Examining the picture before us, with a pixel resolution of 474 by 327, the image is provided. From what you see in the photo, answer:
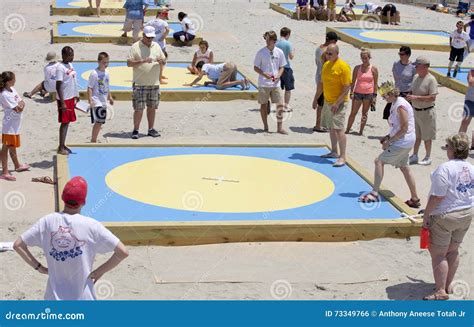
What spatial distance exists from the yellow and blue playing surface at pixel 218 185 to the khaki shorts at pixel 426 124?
1549 millimetres

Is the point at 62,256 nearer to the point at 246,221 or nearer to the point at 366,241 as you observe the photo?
the point at 246,221

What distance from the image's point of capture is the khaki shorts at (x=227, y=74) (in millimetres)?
16906

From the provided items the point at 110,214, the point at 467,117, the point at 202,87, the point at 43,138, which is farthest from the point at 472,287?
the point at 202,87

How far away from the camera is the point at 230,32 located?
2673 centimetres

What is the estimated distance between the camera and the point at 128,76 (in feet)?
59.3

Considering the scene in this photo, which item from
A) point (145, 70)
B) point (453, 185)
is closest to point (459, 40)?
point (145, 70)

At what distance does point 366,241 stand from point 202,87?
337 inches

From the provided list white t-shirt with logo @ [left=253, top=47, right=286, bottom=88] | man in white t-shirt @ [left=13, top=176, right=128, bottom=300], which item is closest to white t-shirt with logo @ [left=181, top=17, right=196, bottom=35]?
white t-shirt with logo @ [left=253, top=47, right=286, bottom=88]

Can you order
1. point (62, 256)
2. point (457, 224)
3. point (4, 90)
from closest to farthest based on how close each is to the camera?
1. point (62, 256)
2. point (457, 224)
3. point (4, 90)

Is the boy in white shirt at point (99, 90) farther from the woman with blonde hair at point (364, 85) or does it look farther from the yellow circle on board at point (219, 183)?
the woman with blonde hair at point (364, 85)

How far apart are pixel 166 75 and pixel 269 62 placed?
518cm

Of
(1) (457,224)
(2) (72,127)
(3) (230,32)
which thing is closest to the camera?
(1) (457,224)

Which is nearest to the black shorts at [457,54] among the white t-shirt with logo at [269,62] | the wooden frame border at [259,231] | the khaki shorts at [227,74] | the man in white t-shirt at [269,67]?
the khaki shorts at [227,74]

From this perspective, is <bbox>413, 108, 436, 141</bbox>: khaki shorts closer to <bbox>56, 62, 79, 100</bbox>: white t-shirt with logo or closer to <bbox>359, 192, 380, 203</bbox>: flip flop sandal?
<bbox>359, 192, 380, 203</bbox>: flip flop sandal
